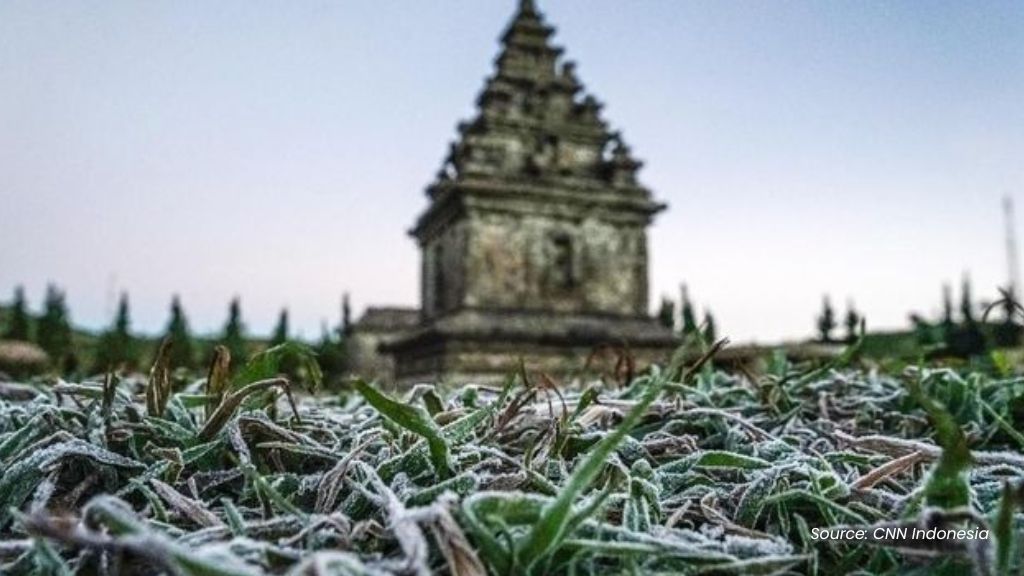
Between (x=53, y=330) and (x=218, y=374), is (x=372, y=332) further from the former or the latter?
(x=218, y=374)

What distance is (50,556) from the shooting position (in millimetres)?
513

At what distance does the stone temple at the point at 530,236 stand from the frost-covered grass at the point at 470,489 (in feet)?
37.4

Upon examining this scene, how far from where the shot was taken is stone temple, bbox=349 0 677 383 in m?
13.1

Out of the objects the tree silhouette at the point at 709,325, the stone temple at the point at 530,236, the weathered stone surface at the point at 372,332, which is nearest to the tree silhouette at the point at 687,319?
the tree silhouette at the point at 709,325

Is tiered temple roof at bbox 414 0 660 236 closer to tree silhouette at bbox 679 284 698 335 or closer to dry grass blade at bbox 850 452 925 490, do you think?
tree silhouette at bbox 679 284 698 335

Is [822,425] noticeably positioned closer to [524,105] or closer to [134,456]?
[134,456]

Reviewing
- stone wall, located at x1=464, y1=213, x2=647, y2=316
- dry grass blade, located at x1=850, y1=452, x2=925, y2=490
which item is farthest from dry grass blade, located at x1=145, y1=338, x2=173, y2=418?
stone wall, located at x1=464, y1=213, x2=647, y2=316

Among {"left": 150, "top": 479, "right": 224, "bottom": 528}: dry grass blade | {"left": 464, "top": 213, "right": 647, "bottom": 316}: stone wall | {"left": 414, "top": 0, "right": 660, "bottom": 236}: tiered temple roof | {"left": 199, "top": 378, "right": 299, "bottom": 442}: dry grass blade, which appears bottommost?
{"left": 150, "top": 479, "right": 224, "bottom": 528}: dry grass blade

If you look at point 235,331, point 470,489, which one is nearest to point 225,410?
point 470,489

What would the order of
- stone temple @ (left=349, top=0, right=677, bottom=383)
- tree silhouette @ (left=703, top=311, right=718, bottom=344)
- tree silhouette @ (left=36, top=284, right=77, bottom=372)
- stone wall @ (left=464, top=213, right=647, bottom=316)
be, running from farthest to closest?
tree silhouette @ (left=36, top=284, right=77, bottom=372)
stone wall @ (left=464, top=213, right=647, bottom=316)
stone temple @ (left=349, top=0, right=677, bottom=383)
tree silhouette @ (left=703, top=311, right=718, bottom=344)

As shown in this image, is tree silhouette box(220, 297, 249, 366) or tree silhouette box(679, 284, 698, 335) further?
tree silhouette box(220, 297, 249, 366)

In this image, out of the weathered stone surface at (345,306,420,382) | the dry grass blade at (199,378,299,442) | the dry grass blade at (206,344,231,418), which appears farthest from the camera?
the weathered stone surface at (345,306,420,382)

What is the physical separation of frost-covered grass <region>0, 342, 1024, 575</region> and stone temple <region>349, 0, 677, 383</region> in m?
11.4

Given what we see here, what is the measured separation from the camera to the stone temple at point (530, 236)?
13.1 m
